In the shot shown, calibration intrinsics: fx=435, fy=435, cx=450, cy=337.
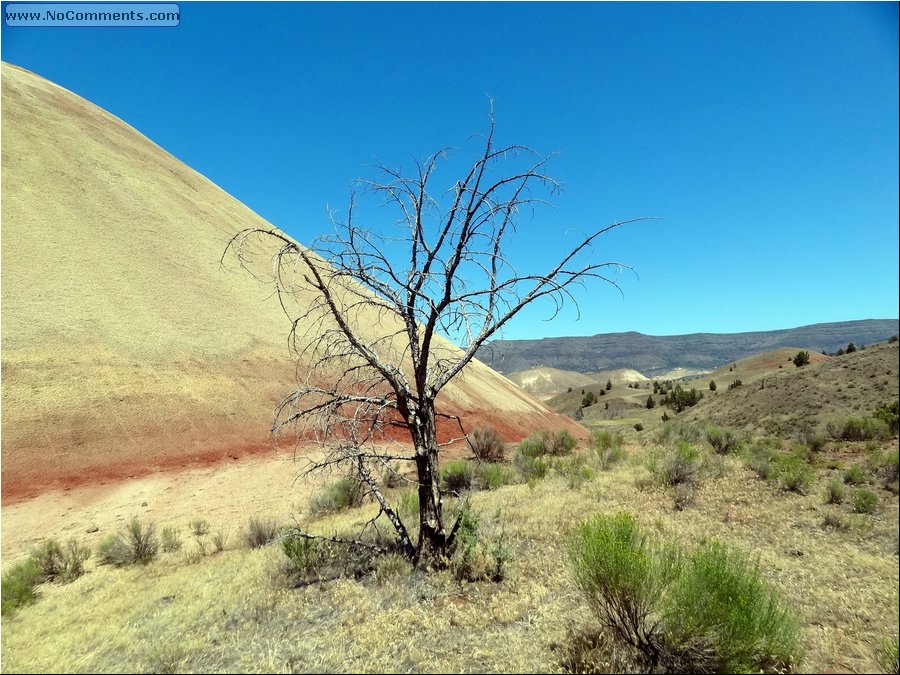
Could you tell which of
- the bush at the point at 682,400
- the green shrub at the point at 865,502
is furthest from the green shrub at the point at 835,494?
the bush at the point at 682,400

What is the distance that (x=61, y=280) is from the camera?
19.1 metres

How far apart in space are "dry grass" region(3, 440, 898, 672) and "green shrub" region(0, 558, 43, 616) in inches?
9.9

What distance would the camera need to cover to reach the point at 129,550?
303 inches

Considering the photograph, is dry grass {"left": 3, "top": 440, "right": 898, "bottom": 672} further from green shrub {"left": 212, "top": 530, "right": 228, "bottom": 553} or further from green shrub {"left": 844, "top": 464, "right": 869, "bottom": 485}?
green shrub {"left": 844, "top": 464, "right": 869, "bottom": 485}

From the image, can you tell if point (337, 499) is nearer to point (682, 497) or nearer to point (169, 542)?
point (169, 542)

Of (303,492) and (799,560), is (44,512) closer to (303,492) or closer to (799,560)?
(303,492)

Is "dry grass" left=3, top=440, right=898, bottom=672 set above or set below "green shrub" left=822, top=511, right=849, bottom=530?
above

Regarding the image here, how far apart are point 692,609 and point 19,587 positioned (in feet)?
28.4

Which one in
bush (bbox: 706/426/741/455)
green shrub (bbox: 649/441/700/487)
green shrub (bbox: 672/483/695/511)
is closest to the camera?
green shrub (bbox: 672/483/695/511)

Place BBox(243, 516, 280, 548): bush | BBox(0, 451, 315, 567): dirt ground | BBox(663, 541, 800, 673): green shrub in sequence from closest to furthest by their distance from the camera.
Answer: BBox(663, 541, 800, 673): green shrub
BBox(243, 516, 280, 548): bush
BBox(0, 451, 315, 567): dirt ground

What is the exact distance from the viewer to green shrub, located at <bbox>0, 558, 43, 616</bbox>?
592 centimetres

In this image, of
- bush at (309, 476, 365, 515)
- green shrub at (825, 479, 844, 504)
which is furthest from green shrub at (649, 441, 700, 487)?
bush at (309, 476, 365, 515)

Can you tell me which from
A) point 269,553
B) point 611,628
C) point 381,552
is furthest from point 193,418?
point 611,628

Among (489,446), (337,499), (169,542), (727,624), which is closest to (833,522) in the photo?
(727,624)
